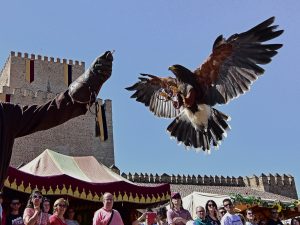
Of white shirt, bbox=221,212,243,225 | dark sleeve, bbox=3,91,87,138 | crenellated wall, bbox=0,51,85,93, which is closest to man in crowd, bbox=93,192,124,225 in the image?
white shirt, bbox=221,212,243,225

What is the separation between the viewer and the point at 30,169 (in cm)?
815

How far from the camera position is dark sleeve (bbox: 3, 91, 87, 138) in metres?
1.82

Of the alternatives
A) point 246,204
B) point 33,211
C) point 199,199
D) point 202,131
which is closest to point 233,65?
point 202,131

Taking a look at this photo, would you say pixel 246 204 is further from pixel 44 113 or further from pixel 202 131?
pixel 44 113

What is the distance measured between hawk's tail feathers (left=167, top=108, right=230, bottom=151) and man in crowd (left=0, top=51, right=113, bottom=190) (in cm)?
403

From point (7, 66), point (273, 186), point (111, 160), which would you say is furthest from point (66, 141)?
point (273, 186)

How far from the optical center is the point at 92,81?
5.90 feet

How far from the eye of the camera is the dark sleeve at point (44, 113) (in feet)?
5.97

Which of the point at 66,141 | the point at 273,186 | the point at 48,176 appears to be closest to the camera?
the point at 48,176

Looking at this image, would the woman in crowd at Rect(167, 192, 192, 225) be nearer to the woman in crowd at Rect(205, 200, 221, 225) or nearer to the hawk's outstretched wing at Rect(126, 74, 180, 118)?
the woman in crowd at Rect(205, 200, 221, 225)

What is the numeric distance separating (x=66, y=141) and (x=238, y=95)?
24.5 meters

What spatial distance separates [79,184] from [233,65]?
3.31 m

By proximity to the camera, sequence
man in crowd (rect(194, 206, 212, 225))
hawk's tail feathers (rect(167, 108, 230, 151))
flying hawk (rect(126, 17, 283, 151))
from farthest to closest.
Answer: flying hawk (rect(126, 17, 283, 151))
hawk's tail feathers (rect(167, 108, 230, 151))
man in crowd (rect(194, 206, 212, 225))

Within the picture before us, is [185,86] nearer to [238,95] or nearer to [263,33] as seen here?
[238,95]
